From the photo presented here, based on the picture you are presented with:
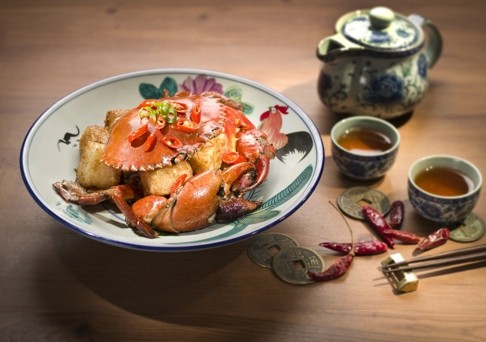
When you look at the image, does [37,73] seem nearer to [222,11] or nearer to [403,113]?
[222,11]

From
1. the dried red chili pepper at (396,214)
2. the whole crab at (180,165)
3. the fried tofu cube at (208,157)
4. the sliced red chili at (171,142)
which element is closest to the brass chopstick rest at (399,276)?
the dried red chili pepper at (396,214)

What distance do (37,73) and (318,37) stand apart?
1.07 m

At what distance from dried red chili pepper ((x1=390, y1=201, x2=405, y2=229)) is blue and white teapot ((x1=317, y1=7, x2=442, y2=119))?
387 millimetres

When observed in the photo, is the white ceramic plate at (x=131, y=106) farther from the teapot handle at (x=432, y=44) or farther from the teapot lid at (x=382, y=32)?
the teapot handle at (x=432, y=44)

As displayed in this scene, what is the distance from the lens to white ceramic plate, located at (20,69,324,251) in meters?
1.36

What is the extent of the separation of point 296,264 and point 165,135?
444 mm

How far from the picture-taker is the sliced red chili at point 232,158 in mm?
1562

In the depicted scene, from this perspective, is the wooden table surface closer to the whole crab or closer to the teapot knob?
the whole crab

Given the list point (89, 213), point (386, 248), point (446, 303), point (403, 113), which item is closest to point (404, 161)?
point (403, 113)

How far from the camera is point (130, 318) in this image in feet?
4.59

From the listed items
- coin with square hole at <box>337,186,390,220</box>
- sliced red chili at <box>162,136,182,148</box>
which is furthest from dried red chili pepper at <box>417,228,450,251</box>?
sliced red chili at <box>162,136,182,148</box>

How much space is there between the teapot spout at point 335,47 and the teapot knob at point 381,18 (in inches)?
3.8

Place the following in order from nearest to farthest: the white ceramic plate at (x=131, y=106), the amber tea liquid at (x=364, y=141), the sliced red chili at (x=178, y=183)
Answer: the white ceramic plate at (x=131, y=106)
the sliced red chili at (x=178, y=183)
the amber tea liquid at (x=364, y=141)

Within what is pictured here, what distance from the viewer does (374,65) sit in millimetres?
1904
